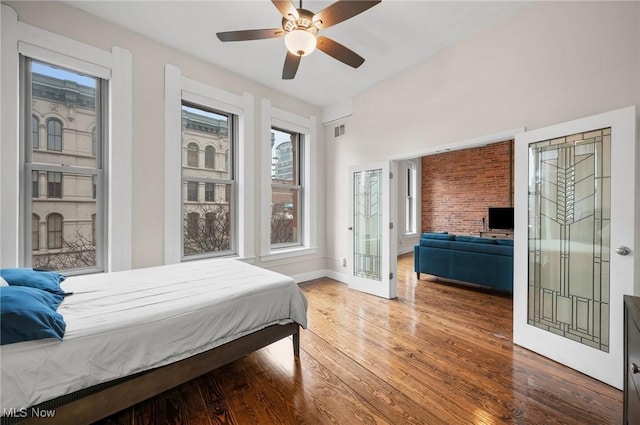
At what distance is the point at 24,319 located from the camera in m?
1.17

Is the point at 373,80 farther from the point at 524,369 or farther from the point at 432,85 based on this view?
the point at 524,369

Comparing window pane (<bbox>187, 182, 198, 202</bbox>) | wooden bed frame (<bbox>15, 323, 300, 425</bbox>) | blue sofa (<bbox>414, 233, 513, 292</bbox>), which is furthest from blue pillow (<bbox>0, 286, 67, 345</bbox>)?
blue sofa (<bbox>414, 233, 513, 292</bbox>)

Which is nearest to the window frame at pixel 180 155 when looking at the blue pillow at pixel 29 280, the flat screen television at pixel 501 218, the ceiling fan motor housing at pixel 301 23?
the blue pillow at pixel 29 280

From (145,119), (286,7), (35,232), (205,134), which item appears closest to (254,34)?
(286,7)

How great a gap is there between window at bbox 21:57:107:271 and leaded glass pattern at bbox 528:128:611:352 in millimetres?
4386

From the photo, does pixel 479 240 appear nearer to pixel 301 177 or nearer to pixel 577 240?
pixel 577 240

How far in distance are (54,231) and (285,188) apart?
292 cm

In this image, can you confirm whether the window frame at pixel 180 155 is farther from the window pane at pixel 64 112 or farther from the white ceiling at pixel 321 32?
the window pane at pixel 64 112

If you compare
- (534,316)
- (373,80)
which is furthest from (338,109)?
(534,316)

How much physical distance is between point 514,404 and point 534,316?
1.04m

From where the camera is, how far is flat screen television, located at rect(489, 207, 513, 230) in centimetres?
652

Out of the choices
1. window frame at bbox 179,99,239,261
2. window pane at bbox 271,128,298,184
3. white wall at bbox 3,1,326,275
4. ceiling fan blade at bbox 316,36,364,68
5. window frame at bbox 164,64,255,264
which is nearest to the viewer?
ceiling fan blade at bbox 316,36,364,68

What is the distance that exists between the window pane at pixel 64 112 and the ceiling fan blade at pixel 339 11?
8.27 ft

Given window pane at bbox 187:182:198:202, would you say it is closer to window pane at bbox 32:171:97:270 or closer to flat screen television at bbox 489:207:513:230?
window pane at bbox 32:171:97:270
